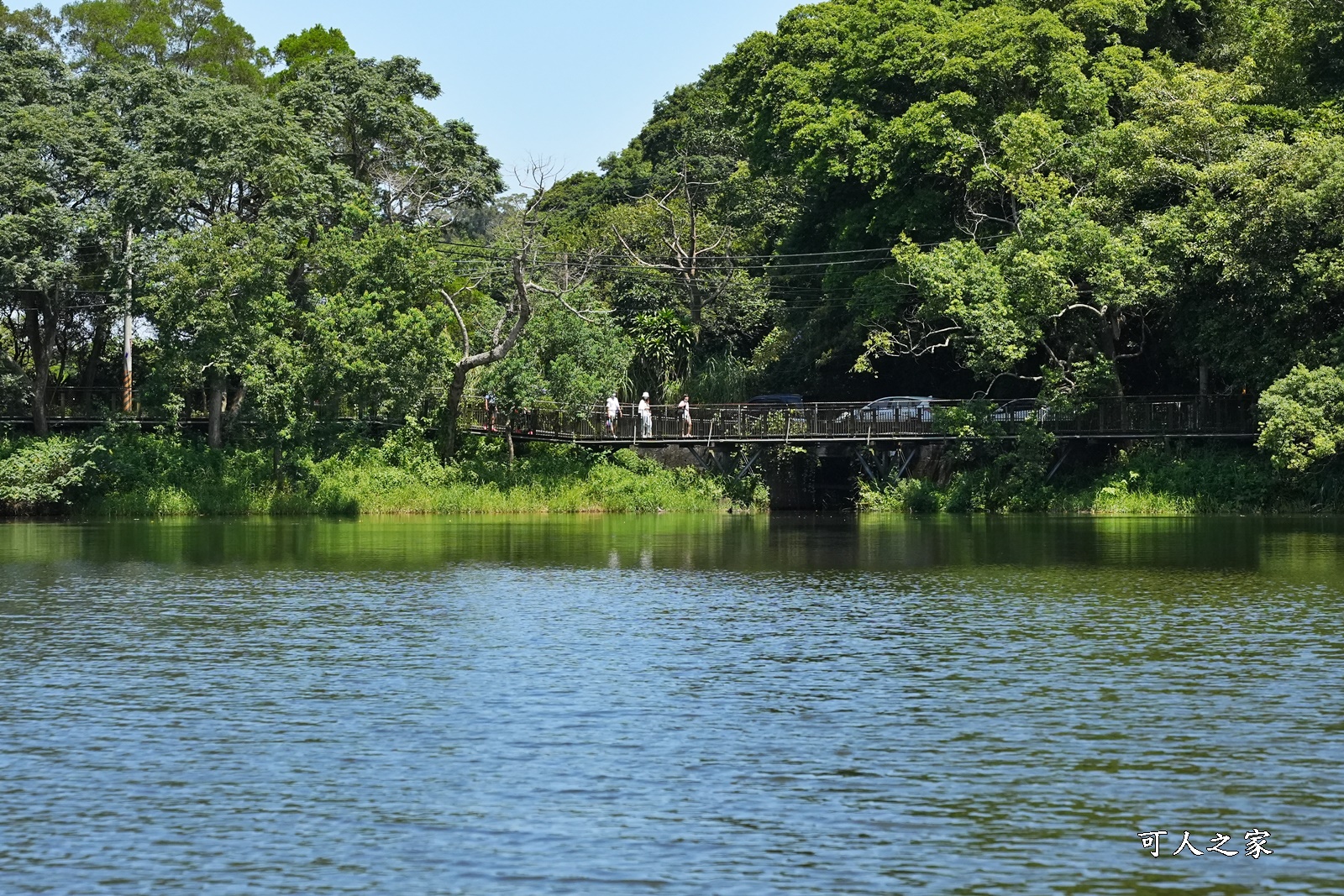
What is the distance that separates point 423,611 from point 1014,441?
2936 centimetres

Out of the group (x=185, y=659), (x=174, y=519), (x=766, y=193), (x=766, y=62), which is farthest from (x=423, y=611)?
(x=766, y=193)

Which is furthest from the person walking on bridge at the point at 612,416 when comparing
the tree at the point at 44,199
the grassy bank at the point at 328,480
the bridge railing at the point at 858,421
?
the tree at the point at 44,199

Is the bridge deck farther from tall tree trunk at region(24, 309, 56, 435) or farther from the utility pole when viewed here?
tall tree trunk at region(24, 309, 56, 435)

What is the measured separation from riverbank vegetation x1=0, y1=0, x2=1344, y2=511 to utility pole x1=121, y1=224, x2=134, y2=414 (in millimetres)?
263

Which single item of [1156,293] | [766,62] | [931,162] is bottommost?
[1156,293]

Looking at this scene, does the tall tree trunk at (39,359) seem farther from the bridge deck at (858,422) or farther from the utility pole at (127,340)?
the bridge deck at (858,422)

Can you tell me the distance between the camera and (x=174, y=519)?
1800 inches

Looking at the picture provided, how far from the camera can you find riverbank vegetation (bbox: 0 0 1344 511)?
45188 millimetres

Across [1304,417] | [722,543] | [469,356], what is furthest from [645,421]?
[1304,417]

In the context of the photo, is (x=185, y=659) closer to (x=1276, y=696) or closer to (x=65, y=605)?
(x=65, y=605)

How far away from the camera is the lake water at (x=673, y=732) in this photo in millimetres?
9828

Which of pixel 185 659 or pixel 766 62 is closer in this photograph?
pixel 185 659

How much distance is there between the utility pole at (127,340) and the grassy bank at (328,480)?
297 cm

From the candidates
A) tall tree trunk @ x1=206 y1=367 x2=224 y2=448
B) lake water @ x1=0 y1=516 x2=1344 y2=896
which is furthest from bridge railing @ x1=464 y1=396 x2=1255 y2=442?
lake water @ x1=0 y1=516 x2=1344 y2=896
